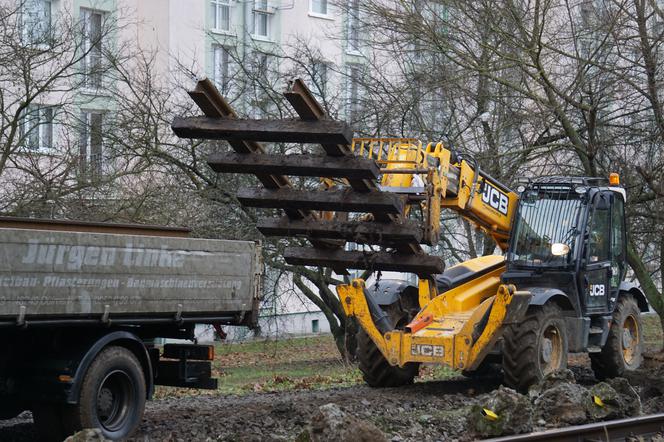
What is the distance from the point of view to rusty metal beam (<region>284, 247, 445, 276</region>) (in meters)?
13.7

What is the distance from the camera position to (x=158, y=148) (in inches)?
880

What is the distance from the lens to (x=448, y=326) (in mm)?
13852

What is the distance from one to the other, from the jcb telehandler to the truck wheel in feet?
9.84

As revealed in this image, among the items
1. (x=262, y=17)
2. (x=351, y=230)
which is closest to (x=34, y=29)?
(x=351, y=230)

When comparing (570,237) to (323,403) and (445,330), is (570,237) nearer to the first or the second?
→ (445,330)

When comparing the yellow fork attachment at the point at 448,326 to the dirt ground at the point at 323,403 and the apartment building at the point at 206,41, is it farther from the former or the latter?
the apartment building at the point at 206,41

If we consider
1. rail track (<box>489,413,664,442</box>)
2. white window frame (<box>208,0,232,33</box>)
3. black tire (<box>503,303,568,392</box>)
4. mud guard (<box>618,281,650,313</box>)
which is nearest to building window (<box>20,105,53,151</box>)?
black tire (<box>503,303,568,392</box>)

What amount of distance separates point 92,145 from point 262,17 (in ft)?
57.5

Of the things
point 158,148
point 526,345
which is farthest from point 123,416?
point 158,148

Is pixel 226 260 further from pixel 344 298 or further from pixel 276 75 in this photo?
pixel 276 75

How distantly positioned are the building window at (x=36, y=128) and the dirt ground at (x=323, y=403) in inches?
236

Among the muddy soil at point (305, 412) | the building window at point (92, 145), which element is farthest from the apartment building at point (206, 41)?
the muddy soil at point (305, 412)

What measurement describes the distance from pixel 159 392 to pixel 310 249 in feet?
11.8

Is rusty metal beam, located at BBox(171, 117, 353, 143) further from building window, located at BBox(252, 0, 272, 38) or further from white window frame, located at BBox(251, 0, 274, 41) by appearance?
building window, located at BBox(252, 0, 272, 38)
